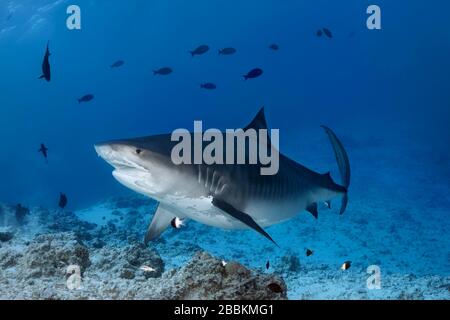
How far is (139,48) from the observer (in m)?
140

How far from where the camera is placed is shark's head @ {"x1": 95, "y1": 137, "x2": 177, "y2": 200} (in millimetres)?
3994

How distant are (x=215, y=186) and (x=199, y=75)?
5973 inches

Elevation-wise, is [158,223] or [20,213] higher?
[20,213]

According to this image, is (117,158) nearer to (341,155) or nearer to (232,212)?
(232,212)

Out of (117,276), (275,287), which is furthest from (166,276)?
(275,287)

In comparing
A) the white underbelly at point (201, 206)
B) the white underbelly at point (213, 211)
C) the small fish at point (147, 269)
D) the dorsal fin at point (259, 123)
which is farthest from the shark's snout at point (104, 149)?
the dorsal fin at point (259, 123)

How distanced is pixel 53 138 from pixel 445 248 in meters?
128

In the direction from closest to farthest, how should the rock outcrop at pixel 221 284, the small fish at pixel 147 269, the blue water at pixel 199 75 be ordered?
the rock outcrop at pixel 221 284, the small fish at pixel 147 269, the blue water at pixel 199 75

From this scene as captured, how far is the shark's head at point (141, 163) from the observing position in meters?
3.99

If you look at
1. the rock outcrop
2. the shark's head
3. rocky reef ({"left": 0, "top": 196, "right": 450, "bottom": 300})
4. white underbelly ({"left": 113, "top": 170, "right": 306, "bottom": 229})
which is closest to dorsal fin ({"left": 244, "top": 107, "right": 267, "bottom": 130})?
white underbelly ({"left": 113, "top": 170, "right": 306, "bottom": 229})

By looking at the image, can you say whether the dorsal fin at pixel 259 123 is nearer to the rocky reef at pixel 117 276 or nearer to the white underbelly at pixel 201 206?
the white underbelly at pixel 201 206

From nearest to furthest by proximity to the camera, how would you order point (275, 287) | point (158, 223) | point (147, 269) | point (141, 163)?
point (275, 287), point (141, 163), point (147, 269), point (158, 223)

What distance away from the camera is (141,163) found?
4145 millimetres

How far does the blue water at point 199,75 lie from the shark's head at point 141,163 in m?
66.5
